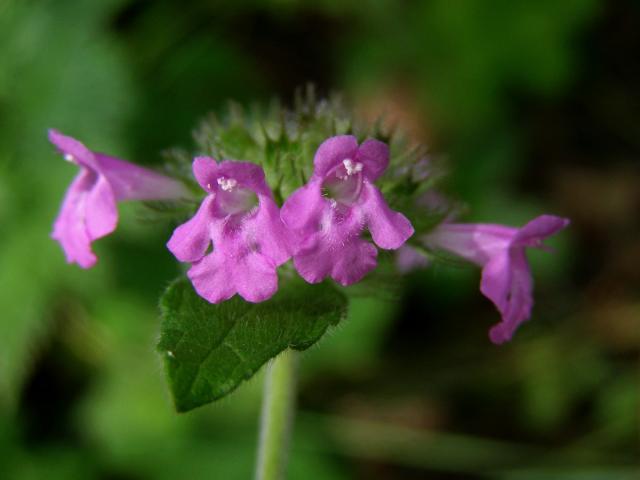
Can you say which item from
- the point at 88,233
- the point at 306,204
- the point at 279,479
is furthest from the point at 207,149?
the point at 279,479

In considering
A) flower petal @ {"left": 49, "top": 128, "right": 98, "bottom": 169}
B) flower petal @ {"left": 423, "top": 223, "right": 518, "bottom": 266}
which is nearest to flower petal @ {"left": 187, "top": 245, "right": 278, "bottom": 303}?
flower petal @ {"left": 49, "top": 128, "right": 98, "bottom": 169}

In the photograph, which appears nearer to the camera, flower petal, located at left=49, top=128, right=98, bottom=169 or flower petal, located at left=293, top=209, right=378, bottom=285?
flower petal, located at left=293, top=209, right=378, bottom=285

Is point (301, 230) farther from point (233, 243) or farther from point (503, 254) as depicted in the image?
point (503, 254)

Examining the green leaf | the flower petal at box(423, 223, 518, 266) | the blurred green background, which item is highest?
the blurred green background

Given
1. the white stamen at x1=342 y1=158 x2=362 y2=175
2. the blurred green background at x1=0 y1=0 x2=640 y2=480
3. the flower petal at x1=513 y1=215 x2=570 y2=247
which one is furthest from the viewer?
the blurred green background at x1=0 y1=0 x2=640 y2=480

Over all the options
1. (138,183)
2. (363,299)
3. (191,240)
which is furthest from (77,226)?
(363,299)

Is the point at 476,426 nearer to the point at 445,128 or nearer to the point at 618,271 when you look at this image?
the point at 618,271

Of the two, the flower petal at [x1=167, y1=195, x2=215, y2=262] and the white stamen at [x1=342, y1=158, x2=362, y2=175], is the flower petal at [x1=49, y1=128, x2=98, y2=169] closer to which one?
the flower petal at [x1=167, y1=195, x2=215, y2=262]
